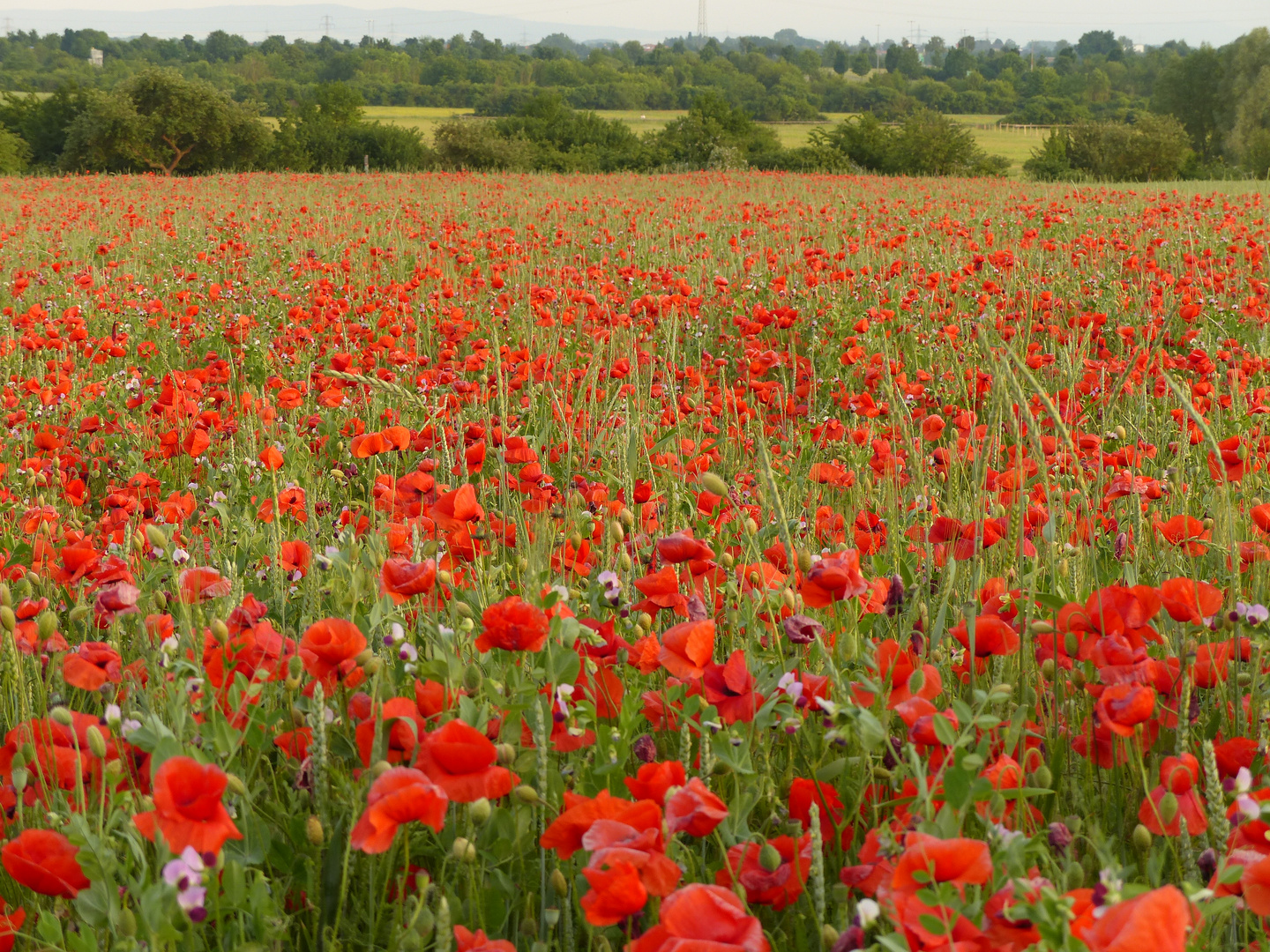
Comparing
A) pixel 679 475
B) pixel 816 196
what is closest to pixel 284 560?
→ pixel 679 475

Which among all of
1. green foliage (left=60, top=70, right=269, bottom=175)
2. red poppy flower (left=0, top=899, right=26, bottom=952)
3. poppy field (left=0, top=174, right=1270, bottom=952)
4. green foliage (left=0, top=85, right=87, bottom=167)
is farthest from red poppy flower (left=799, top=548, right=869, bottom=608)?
green foliage (left=0, top=85, right=87, bottom=167)

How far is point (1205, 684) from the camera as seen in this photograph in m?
1.43

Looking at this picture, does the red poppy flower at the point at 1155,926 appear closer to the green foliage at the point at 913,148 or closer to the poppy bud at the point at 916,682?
the poppy bud at the point at 916,682

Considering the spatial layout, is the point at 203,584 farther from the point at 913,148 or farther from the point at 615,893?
the point at 913,148

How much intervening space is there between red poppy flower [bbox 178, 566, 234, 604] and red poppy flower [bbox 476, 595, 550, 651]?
27.1 inches

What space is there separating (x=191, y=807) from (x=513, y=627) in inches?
17.9

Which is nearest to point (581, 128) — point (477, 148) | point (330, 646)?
point (477, 148)

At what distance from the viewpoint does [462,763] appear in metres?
1.10

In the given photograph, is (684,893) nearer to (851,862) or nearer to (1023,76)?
(851,862)

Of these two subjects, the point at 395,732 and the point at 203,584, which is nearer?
the point at 395,732

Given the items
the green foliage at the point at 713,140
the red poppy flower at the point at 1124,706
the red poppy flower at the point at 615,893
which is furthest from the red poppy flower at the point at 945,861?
the green foliage at the point at 713,140

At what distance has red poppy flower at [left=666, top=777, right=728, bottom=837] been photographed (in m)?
1.05

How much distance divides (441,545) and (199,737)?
0.78m

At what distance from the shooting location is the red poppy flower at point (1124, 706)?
1.17 meters
